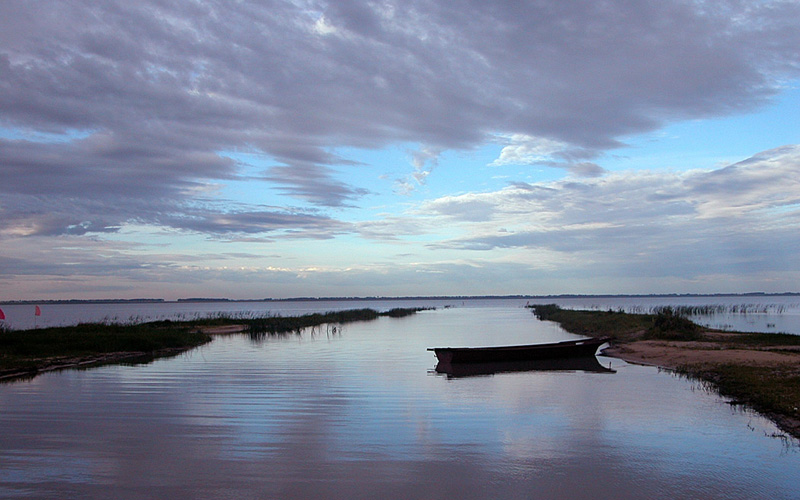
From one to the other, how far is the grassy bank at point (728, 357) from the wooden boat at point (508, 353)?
283cm

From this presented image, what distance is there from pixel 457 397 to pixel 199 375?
36.1 ft

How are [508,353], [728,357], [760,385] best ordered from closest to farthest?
[760,385] < [728,357] < [508,353]

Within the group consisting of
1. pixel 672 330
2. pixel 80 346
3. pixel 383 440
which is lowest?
pixel 383 440

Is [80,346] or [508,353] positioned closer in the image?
[508,353]

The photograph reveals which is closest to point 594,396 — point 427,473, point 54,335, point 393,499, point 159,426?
point 427,473

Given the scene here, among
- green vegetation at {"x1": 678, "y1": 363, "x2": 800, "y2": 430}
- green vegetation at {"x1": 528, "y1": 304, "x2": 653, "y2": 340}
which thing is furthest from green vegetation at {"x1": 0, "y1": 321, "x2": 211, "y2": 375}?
green vegetation at {"x1": 528, "y1": 304, "x2": 653, "y2": 340}

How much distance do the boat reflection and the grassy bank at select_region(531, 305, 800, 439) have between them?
268 centimetres

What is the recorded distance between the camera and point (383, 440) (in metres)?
12.0

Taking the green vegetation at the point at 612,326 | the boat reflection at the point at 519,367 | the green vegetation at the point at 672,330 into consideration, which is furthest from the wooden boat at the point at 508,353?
the green vegetation at the point at 612,326

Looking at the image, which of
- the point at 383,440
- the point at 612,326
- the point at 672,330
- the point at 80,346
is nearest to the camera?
the point at 383,440

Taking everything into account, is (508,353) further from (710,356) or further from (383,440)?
(383,440)

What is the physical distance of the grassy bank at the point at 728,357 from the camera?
14.3 meters

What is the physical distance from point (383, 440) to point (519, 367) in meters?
14.6

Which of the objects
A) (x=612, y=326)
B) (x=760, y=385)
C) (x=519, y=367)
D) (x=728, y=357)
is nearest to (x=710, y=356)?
(x=728, y=357)
